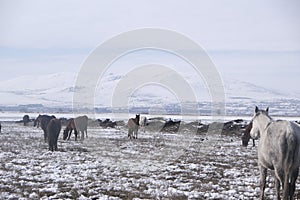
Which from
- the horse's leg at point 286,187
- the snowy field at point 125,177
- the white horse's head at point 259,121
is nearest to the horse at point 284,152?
the horse's leg at point 286,187

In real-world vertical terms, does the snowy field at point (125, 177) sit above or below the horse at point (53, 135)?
below

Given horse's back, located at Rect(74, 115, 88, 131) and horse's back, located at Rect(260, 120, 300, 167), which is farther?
horse's back, located at Rect(74, 115, 88, 131)

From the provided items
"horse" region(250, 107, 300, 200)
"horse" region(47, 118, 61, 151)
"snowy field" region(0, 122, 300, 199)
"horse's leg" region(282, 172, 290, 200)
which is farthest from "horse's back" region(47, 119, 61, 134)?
"horse's leg" region(282, 172, 290, 200)

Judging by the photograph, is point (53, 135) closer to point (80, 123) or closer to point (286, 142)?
point (80, 123)

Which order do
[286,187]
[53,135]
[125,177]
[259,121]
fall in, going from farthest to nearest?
[53,135] → [125,177] → [259,121] → [286,187]

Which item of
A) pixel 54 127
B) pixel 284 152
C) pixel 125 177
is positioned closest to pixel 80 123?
pixel 54 127

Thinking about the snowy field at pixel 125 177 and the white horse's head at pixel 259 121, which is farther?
the white horse's head at pixel 259 121

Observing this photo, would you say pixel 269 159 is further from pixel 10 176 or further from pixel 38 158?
pixel 38 158

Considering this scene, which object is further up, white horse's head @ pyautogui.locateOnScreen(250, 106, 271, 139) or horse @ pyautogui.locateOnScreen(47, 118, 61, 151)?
white horse's head @ pyautogui.locateOnScreen(250, 106, 271, 139)

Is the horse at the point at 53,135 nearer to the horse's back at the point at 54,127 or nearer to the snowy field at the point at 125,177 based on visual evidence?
the horse's back at the point at 54,127

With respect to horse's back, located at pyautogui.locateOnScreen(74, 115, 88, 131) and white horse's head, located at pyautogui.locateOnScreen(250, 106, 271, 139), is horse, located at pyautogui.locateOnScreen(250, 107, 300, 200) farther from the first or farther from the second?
horse's back, located at pyautogui.locateOnScreen(74, 115, 88, 131)

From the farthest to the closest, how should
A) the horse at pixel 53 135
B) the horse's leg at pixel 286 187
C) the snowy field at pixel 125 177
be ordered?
the horse at pixel 53 135, the snowy field at pixel 125 177, the horse's leg at pixel 286 187

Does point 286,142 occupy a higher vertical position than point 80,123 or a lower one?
higher

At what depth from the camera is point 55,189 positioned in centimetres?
1043
